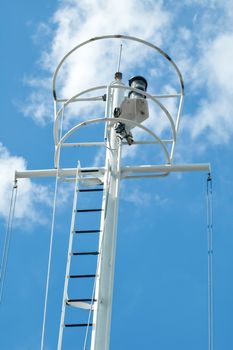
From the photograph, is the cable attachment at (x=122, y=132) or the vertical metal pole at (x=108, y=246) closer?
the vertical metal pole at (x=108, y=246)

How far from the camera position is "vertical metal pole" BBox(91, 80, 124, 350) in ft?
30.3

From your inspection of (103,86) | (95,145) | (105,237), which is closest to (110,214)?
(105,237)

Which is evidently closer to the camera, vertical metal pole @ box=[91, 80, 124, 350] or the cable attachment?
vertical metal pole @ box=[91, 80, 124, 350]

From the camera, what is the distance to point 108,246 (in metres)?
9.85

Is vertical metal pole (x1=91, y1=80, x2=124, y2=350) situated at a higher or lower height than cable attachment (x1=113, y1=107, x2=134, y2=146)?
lower

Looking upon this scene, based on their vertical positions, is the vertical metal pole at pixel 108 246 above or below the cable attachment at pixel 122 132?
below

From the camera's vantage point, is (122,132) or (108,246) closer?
(108,246)

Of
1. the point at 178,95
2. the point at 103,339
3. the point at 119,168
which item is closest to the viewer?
the point at 103,339

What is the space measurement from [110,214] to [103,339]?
5.73 feet

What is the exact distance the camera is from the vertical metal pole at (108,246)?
9250mm

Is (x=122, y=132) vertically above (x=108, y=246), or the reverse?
(x=122, y=132)

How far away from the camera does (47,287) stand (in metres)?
9.27

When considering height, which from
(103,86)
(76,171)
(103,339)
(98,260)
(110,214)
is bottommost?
(103,339)

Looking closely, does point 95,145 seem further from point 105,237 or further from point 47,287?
point 47,287
